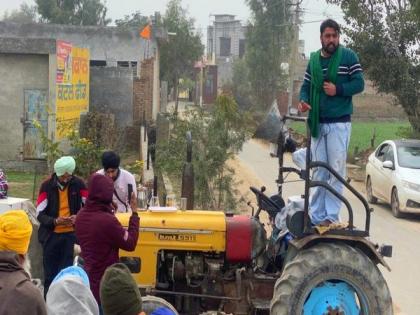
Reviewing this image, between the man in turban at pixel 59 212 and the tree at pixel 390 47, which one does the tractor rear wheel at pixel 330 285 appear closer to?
the man in turban at pixel 59 212

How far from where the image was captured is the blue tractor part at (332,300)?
255 inches

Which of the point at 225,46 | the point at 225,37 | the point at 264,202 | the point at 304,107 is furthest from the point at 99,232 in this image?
the point at 225,37

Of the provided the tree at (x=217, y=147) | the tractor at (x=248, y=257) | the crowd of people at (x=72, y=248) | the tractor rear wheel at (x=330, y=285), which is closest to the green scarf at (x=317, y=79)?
the tractor at (x=248, y=257)

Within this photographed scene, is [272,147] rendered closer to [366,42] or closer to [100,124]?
[100,124]

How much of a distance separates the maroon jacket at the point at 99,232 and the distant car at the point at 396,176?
1058 centimetres

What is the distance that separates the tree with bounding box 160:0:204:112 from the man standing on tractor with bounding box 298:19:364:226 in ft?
145

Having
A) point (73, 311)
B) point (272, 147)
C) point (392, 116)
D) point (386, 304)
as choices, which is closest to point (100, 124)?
point (272, 147)

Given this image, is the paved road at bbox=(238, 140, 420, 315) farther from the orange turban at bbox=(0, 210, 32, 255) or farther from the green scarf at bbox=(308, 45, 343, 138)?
the orange turban at bbox=(0, 210, 32, 255)

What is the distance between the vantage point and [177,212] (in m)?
7.11

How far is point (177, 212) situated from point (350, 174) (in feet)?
56.4

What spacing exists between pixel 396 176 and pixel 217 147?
5.31 metres

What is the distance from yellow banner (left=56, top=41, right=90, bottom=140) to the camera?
65.9ft

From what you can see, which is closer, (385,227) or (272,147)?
(272,147)

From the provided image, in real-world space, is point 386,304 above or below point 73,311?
below
